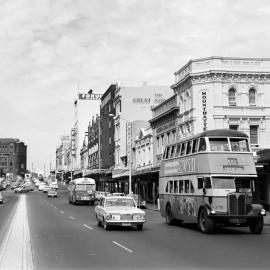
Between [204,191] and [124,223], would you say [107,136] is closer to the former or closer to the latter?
[124,223]

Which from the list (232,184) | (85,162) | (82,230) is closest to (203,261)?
(232,184)

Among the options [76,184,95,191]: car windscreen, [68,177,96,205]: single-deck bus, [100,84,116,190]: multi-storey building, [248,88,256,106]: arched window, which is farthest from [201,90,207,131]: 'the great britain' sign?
[100,84,116,190]: multi-storey building

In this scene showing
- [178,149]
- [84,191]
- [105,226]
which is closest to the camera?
[105,226]

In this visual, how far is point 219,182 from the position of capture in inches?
869

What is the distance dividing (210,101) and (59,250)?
31.2 m

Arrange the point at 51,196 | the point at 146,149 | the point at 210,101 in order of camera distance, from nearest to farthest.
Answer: the point at 210,101
the point at 146,149
the point at 51,196

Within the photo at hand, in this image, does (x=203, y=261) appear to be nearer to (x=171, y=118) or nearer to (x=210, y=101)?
(x=210, y=101)

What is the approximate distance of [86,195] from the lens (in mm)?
53844

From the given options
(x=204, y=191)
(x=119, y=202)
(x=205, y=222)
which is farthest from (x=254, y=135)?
(x=205, y=222)

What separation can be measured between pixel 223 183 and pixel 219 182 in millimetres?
173

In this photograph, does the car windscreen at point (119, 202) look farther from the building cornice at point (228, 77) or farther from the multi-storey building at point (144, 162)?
the multi-storey building at point (144, 162)

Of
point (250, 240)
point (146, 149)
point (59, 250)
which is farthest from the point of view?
point (146, 149)

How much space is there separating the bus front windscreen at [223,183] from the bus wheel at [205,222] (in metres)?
1.22

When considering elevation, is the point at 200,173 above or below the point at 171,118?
below
